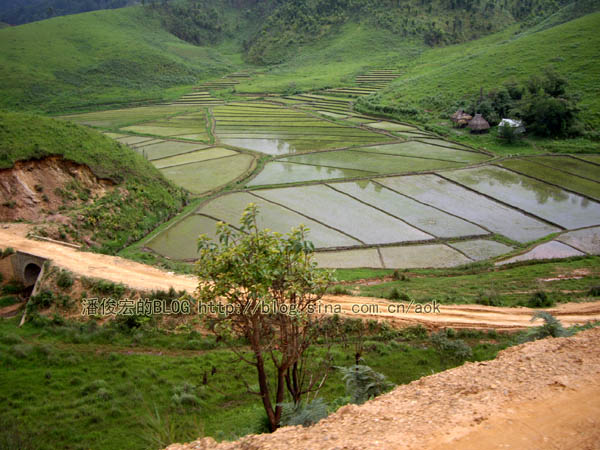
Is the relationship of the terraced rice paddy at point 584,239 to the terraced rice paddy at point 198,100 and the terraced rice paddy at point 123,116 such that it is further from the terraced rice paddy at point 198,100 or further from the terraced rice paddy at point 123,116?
the terraced rice paddy at point 198,100

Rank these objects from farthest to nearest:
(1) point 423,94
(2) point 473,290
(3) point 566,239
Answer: (1) point 423,94 < (3) point 566,239 < (2) point 473,290

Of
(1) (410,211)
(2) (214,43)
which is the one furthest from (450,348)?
(2) (214,43)

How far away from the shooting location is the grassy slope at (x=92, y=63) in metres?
60.1

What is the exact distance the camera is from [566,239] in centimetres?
1991

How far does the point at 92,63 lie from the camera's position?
71125 millimetres

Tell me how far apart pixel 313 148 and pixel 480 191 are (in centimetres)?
1600

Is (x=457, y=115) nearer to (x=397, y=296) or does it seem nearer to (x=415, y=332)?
(x=397, y=296)

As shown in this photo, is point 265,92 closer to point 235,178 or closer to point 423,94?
point 423,94

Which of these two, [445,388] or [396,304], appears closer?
[445,388]

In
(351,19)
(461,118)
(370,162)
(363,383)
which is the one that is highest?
(351,19)

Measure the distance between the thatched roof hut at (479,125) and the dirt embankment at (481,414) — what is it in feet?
117

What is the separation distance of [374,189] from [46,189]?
63.5 ft

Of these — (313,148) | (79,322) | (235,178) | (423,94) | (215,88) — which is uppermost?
(215,88)

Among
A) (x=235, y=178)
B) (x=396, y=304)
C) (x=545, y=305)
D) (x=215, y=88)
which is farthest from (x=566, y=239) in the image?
(x=215, y=88)
